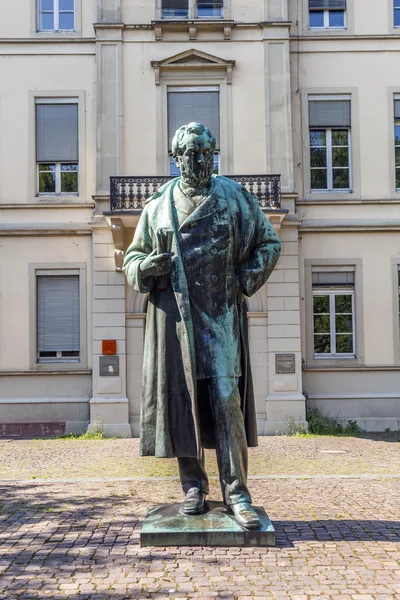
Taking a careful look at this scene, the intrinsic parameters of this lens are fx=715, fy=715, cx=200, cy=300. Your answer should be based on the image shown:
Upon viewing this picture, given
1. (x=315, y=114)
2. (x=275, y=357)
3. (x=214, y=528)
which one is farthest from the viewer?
(x=315, y=114)

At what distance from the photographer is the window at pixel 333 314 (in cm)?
1614

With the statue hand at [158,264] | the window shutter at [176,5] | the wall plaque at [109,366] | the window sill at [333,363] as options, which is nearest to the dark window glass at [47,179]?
the wall plaque at [109,366]

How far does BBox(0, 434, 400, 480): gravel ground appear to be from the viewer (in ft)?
30.4

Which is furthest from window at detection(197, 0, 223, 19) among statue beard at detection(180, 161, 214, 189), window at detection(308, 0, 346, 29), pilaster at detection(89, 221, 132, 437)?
statue beard at detection(180, 161, 214, 189)

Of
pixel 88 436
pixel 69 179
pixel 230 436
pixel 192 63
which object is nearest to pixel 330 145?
pixel 192 63

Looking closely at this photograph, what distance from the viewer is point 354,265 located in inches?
636

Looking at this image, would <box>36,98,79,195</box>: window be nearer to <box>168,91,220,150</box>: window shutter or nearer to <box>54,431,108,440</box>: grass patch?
<box>168,91,220,150</box>: window shutter

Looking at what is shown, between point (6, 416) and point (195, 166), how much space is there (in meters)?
12.0

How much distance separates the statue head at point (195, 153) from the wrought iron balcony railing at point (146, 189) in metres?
10.2

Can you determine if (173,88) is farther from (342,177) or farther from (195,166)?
(195,166)

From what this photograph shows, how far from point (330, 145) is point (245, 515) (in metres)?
13.2

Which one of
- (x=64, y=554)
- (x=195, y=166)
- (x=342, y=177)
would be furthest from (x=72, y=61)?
(x=64, y=554)

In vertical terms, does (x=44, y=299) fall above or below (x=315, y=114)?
below

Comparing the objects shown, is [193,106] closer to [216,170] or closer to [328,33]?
[216,170]
